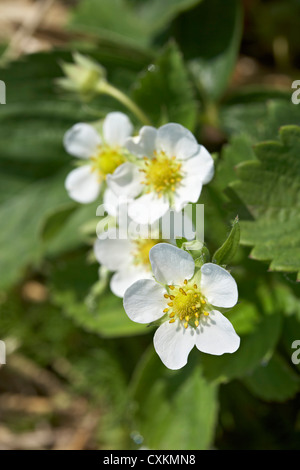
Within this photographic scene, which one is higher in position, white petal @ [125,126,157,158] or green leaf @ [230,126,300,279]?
white petal @ [125,126,157,158]

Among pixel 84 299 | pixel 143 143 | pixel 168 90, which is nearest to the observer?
pixel 143 143

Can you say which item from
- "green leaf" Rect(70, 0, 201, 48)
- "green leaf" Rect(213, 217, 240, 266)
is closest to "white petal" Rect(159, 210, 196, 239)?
"green leaf" Rect(213, 217, 240, 266)

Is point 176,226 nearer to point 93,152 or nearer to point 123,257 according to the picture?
point 123,257

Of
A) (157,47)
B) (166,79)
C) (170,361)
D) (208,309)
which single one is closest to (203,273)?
(208,309)

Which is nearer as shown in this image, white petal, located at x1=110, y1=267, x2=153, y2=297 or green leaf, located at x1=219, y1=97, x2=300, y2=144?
white petal, located at x1=110, y1=267, x2=153, y2=297

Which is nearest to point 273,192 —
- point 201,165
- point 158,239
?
point 201,165

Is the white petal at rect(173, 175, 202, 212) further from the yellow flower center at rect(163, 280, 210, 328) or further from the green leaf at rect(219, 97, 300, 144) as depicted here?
the green leaf at rect(219, 97, 300, 144)
